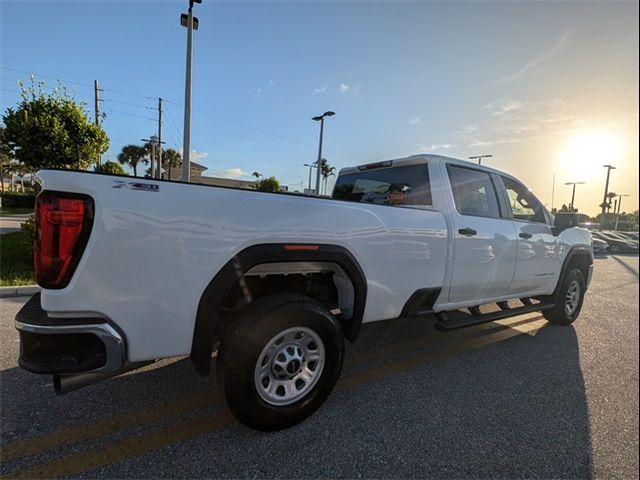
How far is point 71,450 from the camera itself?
7.20 ft

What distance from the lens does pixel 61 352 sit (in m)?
1.89

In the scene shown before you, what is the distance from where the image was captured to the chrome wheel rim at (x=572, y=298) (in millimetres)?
5188

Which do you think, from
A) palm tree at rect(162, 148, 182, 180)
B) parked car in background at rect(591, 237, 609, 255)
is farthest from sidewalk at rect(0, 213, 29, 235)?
palm tree at rect(162, 148, 182, 180)

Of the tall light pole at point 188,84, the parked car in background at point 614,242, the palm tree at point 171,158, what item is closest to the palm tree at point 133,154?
the palm tree at point 171,158

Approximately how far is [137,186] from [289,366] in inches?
59.1

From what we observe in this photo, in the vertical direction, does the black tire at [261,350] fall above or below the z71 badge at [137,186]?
below

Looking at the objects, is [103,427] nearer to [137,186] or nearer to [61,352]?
[61,352]

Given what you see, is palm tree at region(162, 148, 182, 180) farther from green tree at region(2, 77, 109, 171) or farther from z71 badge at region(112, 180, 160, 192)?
z71 badge at region(112, 180, 160, 192)

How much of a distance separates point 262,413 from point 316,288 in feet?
3.56

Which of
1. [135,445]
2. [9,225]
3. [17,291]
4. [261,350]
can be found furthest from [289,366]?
[9,225]

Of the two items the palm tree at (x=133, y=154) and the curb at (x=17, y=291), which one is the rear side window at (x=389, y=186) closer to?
the curb at (x=17, y=291)

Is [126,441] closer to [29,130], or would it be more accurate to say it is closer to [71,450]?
[71,450]

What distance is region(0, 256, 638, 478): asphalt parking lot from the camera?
2164 mm

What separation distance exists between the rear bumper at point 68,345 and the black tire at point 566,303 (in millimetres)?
5311
